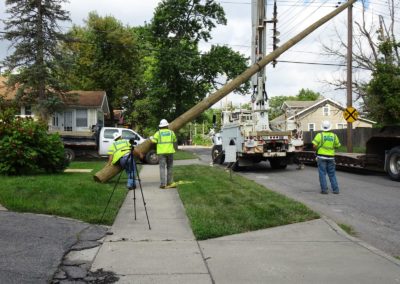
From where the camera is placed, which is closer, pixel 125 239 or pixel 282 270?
pixel 282 270

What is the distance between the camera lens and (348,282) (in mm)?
5160

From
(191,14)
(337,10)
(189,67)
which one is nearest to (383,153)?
(337,10)

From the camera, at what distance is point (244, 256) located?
6.16 meters

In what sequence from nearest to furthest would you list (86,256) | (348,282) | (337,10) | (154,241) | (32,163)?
1. (348,282)
2. (86,256)
3. (154,241)
4. (32,163)
5. (337,10)

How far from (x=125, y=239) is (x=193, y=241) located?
0.96 meters

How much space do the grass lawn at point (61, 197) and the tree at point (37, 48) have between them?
1840 cm

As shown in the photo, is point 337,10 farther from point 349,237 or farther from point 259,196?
point 349,237

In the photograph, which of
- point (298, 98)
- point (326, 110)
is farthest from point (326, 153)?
point (298, 98)

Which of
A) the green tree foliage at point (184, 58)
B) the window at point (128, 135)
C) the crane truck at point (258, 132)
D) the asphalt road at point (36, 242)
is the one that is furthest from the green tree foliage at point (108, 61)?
the asphalt road at point (36, 242)

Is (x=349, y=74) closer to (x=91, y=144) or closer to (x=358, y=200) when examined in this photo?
(x=91, y=144)

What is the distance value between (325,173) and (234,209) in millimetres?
3857

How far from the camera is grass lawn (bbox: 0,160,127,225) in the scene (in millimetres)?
8523

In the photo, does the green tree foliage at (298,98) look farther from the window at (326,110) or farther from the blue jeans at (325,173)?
the blue jeans at (325,173)

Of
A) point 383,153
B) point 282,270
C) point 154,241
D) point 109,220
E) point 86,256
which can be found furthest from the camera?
point 383,153
